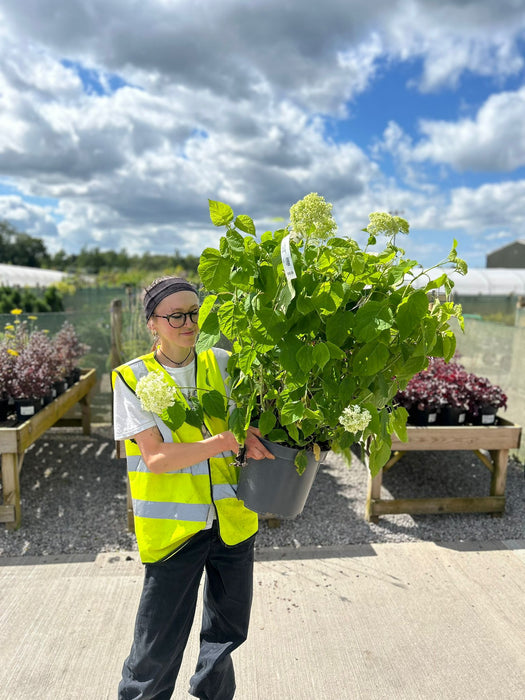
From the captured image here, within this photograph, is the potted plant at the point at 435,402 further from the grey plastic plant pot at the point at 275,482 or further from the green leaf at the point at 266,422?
the green leaf at the point at 266,422

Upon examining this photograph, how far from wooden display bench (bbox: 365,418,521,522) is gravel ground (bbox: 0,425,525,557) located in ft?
0.29

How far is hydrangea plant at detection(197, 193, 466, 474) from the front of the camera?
127cm

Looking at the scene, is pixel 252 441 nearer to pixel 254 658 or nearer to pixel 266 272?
pixel 266 272

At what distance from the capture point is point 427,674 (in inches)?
86.4

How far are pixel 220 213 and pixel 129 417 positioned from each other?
2.16 ft

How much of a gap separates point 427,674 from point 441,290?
1663 millimetres

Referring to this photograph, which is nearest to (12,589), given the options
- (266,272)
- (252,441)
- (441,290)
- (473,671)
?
(252,441)

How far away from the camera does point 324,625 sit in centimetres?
250

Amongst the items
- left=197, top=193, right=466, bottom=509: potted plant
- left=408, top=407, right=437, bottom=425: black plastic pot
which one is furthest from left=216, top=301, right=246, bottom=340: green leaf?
left=408, top=407, right=437, bottom=425: black plastic pot

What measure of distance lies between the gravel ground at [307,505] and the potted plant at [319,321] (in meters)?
2.18

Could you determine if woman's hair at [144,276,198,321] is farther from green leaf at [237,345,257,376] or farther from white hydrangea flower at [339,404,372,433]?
white hydrangea flower at [339,404,372,433]

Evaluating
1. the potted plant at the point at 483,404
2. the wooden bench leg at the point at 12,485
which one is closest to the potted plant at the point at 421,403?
the potted plant at the point at 483,404

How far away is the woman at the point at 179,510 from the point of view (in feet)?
5.17

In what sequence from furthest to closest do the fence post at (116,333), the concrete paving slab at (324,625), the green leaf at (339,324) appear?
the fence post at (116,333)
the concrete paving slab at (324,625)
the green leaf at (339,324)
